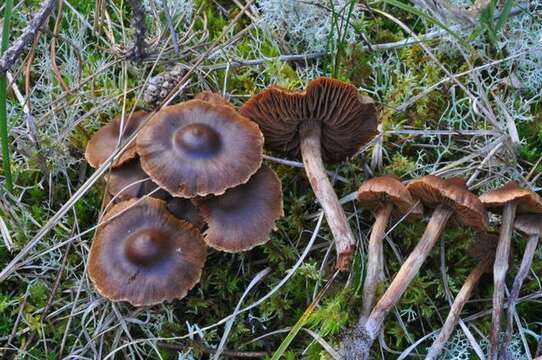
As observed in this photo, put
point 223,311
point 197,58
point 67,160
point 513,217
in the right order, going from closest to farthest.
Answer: point 513,217 → point 223,311 → point 67,160 → point 197,58

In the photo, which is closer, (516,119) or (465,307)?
(465,307)

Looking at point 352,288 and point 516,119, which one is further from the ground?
point 516,119

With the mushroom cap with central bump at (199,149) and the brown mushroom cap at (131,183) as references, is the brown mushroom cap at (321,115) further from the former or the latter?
the brown mushroom cap at (131,183)

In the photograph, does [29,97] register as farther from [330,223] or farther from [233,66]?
[330,223]

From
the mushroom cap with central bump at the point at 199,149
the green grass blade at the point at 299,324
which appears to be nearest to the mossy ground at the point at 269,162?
the green grass blade at the point at 299,324

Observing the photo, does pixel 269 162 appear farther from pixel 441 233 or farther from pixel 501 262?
pixel 501 262

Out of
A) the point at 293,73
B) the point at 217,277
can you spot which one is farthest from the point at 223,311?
the point at 293,73

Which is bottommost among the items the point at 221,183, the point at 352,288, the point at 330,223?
the point at 352,288

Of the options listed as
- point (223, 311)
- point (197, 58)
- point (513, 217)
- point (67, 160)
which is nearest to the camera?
point (513, 217)
